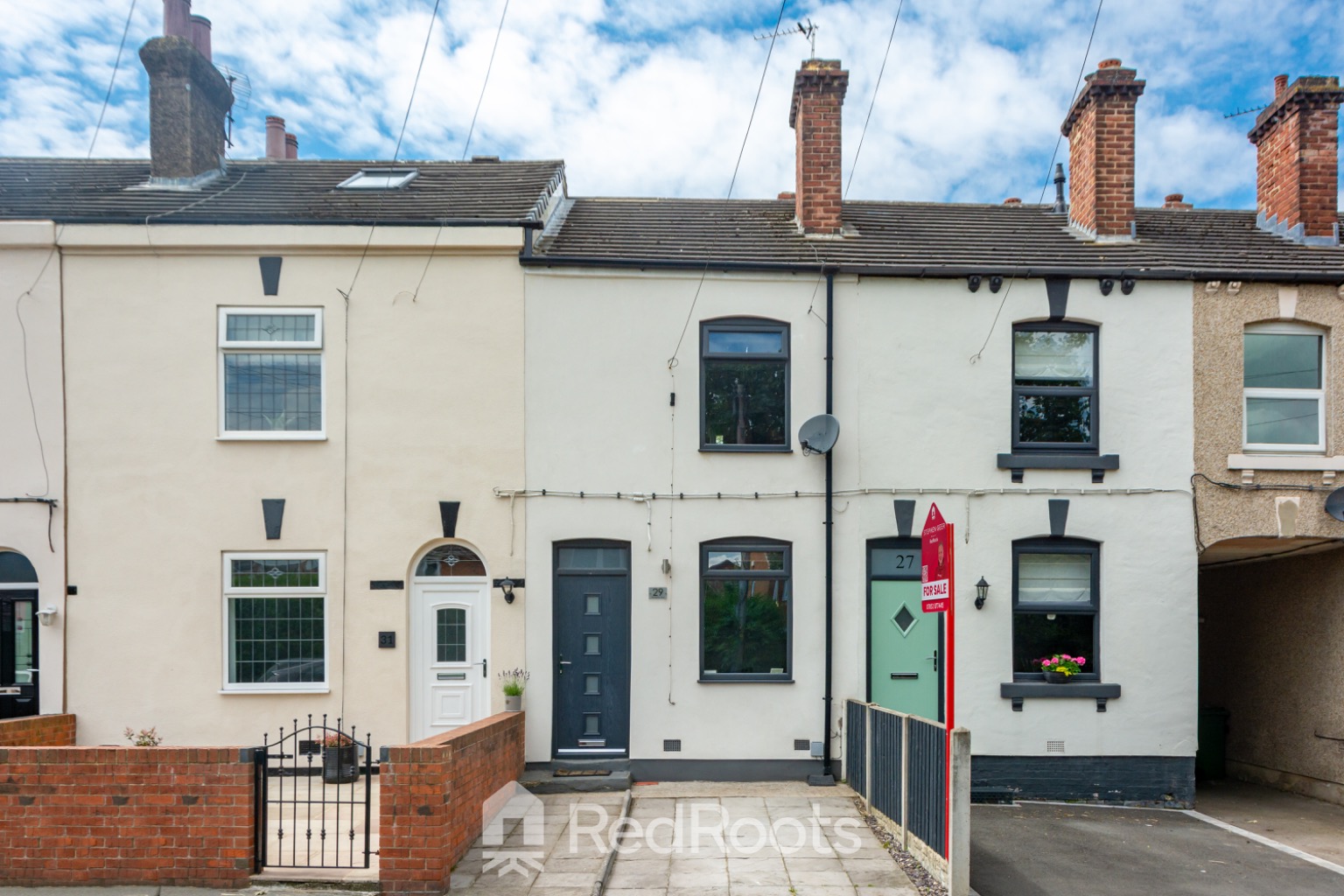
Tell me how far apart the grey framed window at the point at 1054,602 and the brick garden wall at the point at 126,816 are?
8374 mm

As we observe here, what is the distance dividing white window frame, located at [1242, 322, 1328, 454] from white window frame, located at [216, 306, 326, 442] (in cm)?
1097

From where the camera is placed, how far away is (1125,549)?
11016mm

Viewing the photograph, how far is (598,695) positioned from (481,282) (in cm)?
503

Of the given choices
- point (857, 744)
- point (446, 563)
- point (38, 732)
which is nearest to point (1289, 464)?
point (857, 744)

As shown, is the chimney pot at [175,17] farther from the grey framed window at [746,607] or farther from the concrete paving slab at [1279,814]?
the concrete paving slab at [1279,814]

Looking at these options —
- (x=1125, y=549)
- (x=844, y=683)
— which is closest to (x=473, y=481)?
(x=844, y=683)

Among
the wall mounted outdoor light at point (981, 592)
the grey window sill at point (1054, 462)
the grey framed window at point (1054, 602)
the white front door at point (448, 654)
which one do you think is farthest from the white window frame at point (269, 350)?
the grey framed window at point (1054, 602)

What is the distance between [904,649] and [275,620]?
7.35 m

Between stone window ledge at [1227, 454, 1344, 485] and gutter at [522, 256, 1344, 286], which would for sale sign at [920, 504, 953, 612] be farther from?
stone window ledge at [1227, 454, 1344, 485]

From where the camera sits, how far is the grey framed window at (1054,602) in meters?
11.0

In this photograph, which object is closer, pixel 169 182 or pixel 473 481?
pixel 473 481

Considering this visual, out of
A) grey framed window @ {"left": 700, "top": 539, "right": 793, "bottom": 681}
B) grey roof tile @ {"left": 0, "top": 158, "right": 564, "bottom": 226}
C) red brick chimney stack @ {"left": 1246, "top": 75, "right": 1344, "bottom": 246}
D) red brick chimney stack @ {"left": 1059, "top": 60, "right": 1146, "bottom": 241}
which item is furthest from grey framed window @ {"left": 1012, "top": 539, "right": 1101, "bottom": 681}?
grey roof tile @ {"left": 0, "top": 158, "right": 564, "bottom": 226}

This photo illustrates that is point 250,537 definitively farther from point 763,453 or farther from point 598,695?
point 763,453

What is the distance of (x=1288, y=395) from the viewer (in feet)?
36.8
